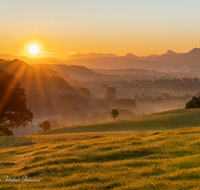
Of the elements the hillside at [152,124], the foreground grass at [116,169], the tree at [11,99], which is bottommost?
the hillside at [152,124]

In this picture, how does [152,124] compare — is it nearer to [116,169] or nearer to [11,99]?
[11,99]

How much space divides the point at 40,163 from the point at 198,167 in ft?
34.4

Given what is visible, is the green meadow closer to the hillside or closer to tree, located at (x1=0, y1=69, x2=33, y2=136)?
the hillside

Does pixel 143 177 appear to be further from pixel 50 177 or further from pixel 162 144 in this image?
pixel 162 144

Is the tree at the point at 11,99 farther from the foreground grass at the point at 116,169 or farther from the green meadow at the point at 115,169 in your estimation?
the foreground grass at the point at 116,169

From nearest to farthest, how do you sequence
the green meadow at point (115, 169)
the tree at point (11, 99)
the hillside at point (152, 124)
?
the green meadow at point (115, 169) < the tree at point (11, 99) < the hillside at point (152, 124)

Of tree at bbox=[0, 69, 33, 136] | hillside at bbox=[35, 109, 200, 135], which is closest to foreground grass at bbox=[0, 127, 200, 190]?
hillside at bbox=[35, 109, 200, 135]

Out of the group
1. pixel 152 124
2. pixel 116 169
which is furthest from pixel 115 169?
pixel 152 124

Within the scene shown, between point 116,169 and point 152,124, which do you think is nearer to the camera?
point 116,169

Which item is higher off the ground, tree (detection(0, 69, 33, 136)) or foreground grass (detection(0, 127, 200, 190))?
tree (detection(0, 69, 33, 136))

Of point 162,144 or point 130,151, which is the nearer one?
point 130,151

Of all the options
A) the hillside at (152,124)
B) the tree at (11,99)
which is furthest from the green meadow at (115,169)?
the tree at (11,99)

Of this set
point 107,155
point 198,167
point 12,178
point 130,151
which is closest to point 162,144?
point 130,151

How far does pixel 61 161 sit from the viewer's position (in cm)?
1497
